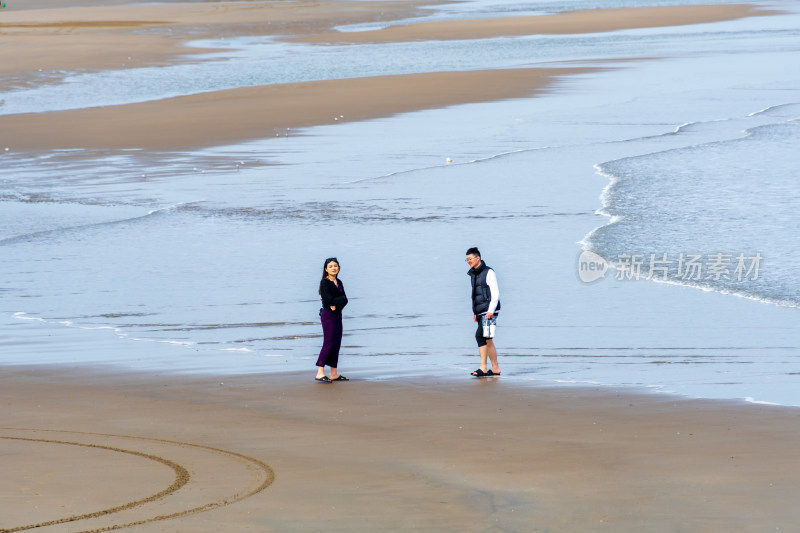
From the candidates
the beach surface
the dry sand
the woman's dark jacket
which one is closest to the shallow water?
the beach surface

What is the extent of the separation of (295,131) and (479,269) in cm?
1870

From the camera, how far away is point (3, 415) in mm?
10117

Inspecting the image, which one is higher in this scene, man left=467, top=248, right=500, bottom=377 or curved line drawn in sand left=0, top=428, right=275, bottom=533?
man left=467, top=248, right=500, bottom=377

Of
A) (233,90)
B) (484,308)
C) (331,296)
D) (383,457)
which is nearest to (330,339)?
(331,296)

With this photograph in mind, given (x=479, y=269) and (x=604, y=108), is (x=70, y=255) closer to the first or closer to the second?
(x=479, y=269)

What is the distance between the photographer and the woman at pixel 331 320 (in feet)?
36.9

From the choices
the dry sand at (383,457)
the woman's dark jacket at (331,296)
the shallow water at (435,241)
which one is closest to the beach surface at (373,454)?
the dry sand at (383,457)

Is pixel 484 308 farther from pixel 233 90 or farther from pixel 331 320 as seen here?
pixel 233 90

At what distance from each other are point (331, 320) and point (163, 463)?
10.8 feet

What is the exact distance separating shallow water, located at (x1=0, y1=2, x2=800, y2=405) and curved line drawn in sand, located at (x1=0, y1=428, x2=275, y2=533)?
2557 mm

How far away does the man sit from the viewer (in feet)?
37.2

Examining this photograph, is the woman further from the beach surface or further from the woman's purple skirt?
the beach surface

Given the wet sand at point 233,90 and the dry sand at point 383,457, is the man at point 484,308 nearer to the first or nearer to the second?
the dry sand at point 383,457

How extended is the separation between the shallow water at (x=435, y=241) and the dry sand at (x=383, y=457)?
0.82 metres
